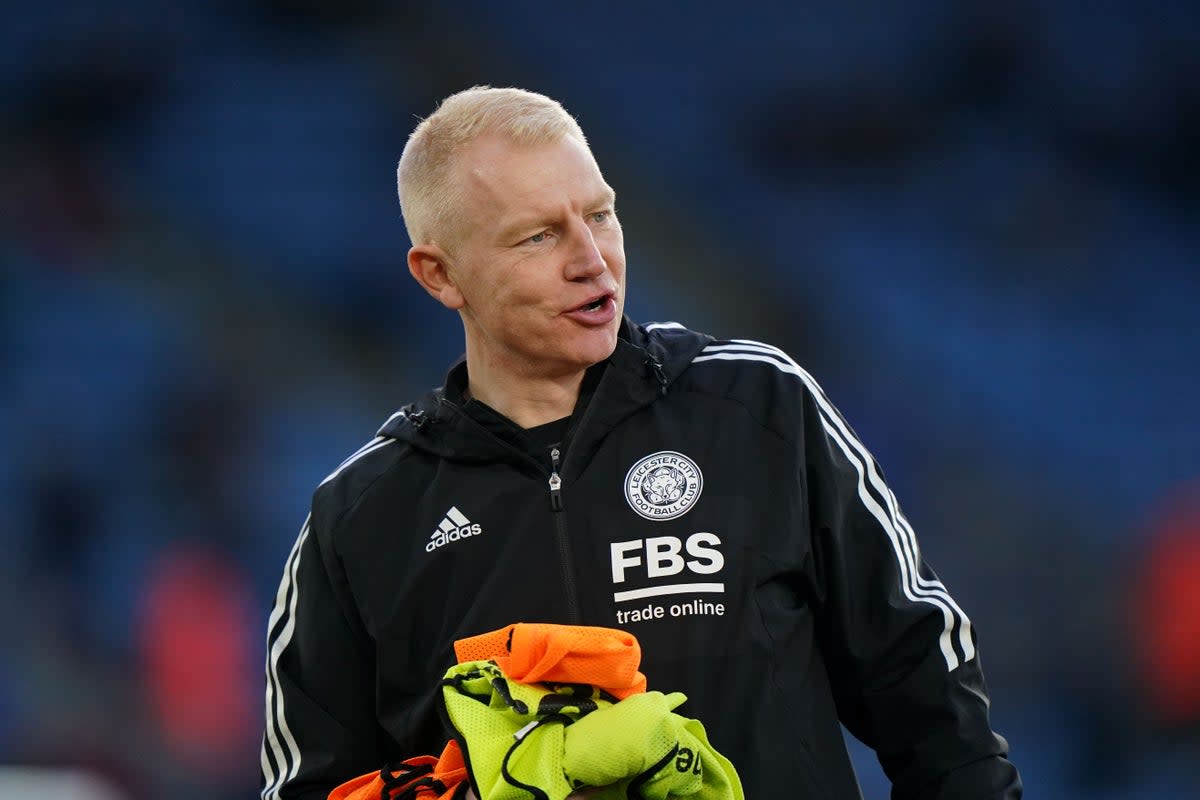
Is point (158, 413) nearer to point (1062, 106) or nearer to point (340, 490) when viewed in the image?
point (340, 490)

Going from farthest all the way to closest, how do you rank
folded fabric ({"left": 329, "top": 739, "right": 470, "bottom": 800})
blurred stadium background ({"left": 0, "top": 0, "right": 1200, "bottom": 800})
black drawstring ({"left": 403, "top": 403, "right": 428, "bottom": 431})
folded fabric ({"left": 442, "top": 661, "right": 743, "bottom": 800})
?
blurred stadium background ({"left": 0, "top": 0, "right": 1200, "bottom": 800}) < black drawstring ({"left": 403, "top": 403, "right": 428, "bottom": 431}) < folded fabric ({"left": 329, "top": 739, "right": 470, "bottom": 800}) < folded fabric ({"left": 442, "top": 661, "right": 743, "bottom": 800})

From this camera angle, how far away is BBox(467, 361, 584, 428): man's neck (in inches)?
61.6

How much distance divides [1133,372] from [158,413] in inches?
90.6

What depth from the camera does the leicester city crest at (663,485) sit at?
147 cm

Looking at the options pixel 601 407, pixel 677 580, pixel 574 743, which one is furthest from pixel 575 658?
pixel 601 407

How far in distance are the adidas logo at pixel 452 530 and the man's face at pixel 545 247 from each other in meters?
0.18

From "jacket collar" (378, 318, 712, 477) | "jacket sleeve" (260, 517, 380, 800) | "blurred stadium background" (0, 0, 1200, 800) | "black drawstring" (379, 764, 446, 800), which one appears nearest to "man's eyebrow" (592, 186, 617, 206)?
"jacket collar" (378, 318, 712, 477)

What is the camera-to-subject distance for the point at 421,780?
1371 mm

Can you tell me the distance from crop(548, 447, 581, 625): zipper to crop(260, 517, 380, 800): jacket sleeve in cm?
26

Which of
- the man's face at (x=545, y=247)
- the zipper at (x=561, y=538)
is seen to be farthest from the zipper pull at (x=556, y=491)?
the man's face at (x=545, y=247)

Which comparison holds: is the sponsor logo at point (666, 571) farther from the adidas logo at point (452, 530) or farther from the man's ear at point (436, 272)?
the man's ear at point (436, 272)

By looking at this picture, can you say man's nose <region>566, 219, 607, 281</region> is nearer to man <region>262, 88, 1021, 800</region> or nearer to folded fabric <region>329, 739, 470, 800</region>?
man <region>262, 88, 1021, 800</region>

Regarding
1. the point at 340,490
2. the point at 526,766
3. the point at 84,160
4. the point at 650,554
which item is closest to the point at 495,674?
the point at 526,766

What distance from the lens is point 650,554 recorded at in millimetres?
1448
